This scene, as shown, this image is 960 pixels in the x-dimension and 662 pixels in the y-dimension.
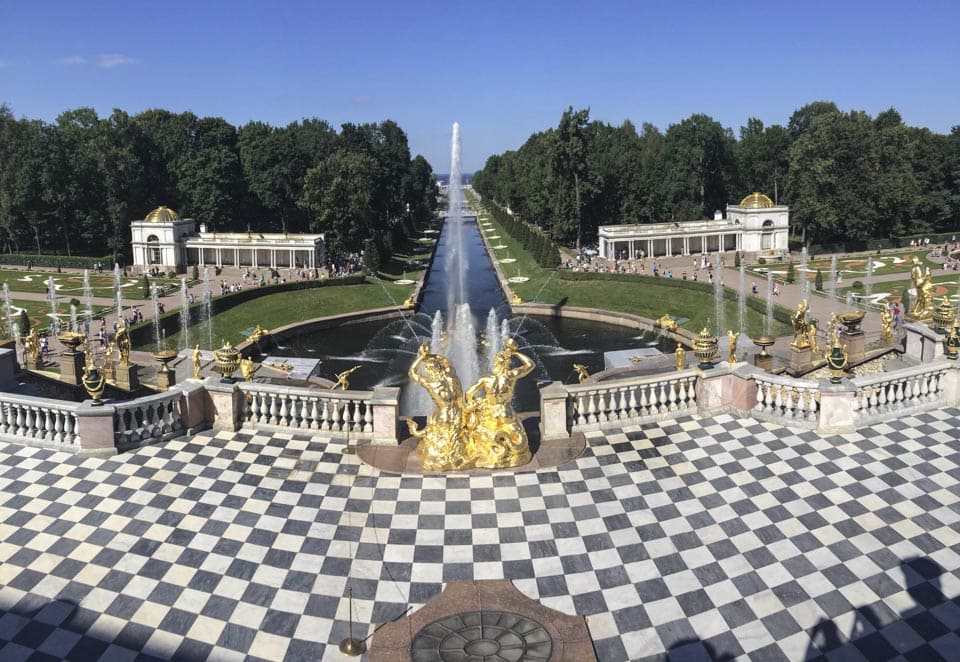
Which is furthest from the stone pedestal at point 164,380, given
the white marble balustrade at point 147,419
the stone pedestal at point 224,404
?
the stone pedestal at point 224,404

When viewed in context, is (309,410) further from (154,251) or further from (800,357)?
(154,251)

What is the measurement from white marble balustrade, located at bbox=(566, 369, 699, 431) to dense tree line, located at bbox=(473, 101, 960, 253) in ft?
243

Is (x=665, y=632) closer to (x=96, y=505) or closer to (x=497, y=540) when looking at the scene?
(x=497, y=540)

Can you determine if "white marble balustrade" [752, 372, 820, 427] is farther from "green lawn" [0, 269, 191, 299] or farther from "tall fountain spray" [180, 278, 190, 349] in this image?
"green lawn" [0, 269, 191, 299]

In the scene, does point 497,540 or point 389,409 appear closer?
point 497,540

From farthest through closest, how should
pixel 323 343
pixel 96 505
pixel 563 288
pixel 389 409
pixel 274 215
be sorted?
pixel 274 215 < pixel 563 288 < pixel 323 343 < pixel 389 409 < pixel 96 505

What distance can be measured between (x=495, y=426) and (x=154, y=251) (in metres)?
79.8

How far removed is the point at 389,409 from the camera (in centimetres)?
1758

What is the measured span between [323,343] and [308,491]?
42.8m

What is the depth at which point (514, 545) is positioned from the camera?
45.0 feet

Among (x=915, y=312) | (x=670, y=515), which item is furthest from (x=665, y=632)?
(x=915, y=312)

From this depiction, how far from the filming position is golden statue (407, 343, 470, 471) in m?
16.3

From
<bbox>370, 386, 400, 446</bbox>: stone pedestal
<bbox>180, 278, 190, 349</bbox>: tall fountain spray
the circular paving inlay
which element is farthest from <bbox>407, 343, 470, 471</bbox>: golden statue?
<bbox>180, 278, 190, 349</bbox>: tall fountain spray

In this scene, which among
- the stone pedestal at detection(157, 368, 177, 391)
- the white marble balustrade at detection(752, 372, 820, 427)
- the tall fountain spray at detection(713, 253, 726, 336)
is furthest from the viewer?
the tall fountain spray at detection(713, 253, 726, 336)
